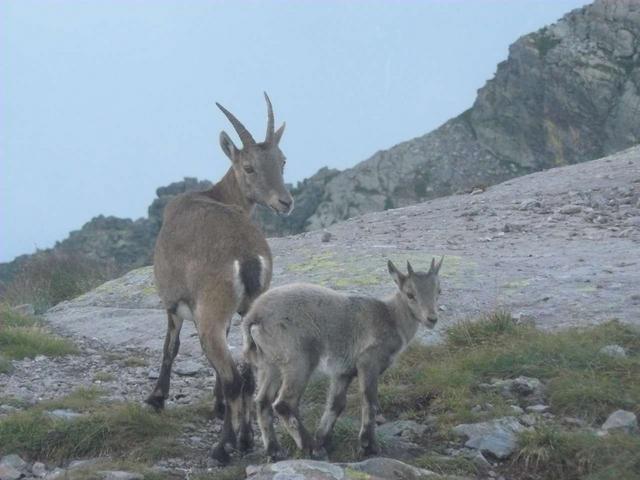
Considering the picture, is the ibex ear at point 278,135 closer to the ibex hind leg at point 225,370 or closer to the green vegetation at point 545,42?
the ibex hind leg at point 225,370

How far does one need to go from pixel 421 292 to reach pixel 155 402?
275 centimetres

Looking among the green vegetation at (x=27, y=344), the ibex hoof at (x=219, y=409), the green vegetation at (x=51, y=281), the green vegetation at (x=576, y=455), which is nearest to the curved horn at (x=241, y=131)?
the ibex hoof at (x=219, y=409)

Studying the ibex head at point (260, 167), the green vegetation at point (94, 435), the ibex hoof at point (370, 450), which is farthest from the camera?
the ibex head at point (260, 167)

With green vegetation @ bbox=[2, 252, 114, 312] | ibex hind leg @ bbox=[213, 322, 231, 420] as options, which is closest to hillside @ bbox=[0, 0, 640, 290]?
green vegetation @ bbox=[2, 252, 114, 312]

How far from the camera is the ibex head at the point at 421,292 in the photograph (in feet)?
28.9

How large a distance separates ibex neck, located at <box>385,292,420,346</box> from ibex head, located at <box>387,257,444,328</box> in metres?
0.04

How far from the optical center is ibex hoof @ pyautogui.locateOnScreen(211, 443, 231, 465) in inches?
326

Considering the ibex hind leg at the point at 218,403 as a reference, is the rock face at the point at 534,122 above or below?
above

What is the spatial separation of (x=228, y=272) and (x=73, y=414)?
1.94 metres

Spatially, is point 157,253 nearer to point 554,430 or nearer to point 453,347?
point 453,347

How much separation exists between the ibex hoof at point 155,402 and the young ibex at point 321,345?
5.14ft

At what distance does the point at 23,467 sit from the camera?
27.2 feet

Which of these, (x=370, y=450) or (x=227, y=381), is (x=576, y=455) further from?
(x=227, y=381)

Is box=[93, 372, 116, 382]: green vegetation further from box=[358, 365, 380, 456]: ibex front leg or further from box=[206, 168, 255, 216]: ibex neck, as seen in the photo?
box=[358, 365, 380, 456]: ibex front leg
